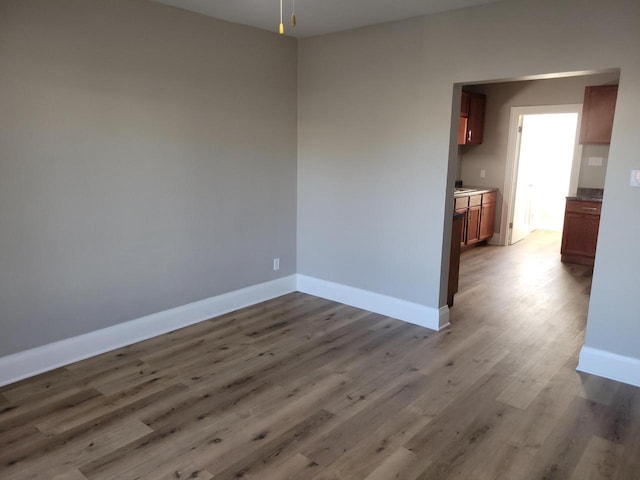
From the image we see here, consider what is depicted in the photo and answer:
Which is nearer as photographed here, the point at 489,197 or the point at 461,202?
the point at 461,202

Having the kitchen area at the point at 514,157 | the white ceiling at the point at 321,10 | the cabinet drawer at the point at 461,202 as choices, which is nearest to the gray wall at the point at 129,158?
the white ceiling at the point at 321,10

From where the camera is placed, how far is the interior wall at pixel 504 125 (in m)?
6.07

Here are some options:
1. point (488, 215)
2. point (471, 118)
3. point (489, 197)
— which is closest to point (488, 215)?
point (488, 215)

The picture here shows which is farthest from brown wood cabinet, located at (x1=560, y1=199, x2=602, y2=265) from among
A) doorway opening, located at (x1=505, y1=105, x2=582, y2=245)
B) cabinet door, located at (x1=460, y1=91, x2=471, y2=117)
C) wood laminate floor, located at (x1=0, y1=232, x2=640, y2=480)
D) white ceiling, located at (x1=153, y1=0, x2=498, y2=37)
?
white ceiling, located at (x1=153, y1=0, x2=498, y2=37)

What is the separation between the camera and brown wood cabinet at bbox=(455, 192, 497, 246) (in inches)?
250

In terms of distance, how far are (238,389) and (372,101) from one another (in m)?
2.56

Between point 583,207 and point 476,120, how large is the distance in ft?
6.31

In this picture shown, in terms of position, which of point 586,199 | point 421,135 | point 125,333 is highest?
point 421,135

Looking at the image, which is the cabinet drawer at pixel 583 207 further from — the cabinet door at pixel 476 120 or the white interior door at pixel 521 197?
the cabinet door at pixel 476 120

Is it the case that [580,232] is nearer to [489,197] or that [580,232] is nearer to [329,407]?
[489,197]

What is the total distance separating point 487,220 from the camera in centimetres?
698

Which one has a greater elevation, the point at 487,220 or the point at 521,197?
the point at 521,197

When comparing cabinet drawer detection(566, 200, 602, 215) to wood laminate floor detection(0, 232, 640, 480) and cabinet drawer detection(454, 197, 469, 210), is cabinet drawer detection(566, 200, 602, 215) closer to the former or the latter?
cabinet drawer detection(454, 197, 469, 210)

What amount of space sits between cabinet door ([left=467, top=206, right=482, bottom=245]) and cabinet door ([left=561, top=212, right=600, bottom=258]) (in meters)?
1.12
